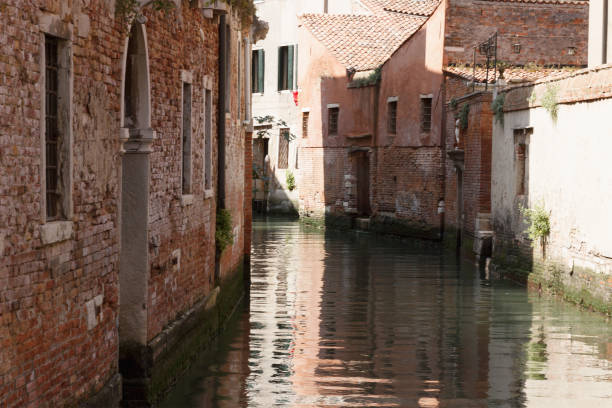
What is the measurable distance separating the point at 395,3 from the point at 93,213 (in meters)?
30.8

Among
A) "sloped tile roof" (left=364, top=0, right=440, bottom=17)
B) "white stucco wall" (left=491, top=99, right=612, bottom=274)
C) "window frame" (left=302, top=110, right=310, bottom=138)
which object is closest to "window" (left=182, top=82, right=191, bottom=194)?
"white stucco wall" (left=491, top=99, right=612, bottom=274)

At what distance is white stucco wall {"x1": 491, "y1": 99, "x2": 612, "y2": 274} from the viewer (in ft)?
47.3

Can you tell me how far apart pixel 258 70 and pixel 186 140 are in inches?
1154

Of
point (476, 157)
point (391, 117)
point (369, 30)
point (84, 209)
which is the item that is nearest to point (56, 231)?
point (84, 209)

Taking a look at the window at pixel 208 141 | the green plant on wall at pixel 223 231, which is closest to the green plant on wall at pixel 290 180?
the green plant on wall at pixel 223 231

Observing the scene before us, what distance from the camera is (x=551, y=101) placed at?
55.3ft

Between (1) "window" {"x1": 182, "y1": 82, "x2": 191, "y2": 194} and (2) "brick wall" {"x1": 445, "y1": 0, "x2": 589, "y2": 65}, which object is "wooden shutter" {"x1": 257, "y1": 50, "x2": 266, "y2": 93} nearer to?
(2) "brick wall" {"x1": 445, "y1": 0, "x2": 589, "y2": 65}

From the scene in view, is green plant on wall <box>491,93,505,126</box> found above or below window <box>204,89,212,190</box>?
above

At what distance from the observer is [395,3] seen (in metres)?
36.8

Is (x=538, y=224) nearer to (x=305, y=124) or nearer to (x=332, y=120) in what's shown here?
(x=332, y=120)

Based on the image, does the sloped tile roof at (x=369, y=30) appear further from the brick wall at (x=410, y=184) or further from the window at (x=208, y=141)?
the window at (x=208, y=141)

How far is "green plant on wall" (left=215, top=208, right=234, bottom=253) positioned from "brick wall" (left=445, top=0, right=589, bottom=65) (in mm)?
13783

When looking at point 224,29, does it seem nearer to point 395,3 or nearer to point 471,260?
point 471,260

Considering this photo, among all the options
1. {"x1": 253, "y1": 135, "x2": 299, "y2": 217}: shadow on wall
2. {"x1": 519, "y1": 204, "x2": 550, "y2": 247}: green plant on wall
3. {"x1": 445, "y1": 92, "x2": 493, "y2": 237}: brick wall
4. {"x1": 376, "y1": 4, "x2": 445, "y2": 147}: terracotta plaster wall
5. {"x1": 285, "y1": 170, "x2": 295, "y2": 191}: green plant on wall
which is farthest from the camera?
{"x1": 253, "y1": 135, "x2": 299, "y2": 217}: shadow on wall
